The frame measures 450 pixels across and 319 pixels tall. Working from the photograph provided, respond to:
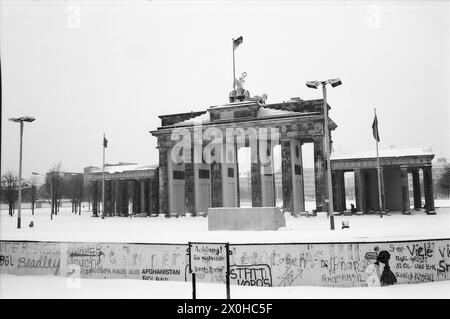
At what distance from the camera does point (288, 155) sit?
148ft

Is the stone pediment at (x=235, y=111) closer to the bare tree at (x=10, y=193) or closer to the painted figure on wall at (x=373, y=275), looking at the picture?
the bare tree at (x=10, y=193)

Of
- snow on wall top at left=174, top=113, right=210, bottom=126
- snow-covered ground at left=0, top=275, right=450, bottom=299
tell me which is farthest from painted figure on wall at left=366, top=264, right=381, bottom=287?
snow on wall top at left=174, top=113, right=210, bottom=126

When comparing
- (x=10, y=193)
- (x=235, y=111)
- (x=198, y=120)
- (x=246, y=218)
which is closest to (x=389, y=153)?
(x=235, y=111)

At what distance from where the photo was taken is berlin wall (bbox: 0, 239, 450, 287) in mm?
12547

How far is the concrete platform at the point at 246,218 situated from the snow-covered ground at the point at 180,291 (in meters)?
13.7

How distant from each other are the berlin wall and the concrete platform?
43.9 ft

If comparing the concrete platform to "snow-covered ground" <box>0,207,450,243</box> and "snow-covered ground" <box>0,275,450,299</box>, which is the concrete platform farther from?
"snow-covered ground" <box>0,275,450,299</box>

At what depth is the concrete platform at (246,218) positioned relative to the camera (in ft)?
87.3

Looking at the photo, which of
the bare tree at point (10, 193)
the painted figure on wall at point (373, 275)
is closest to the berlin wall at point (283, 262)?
the painted figure on wall at point (373, 275)
